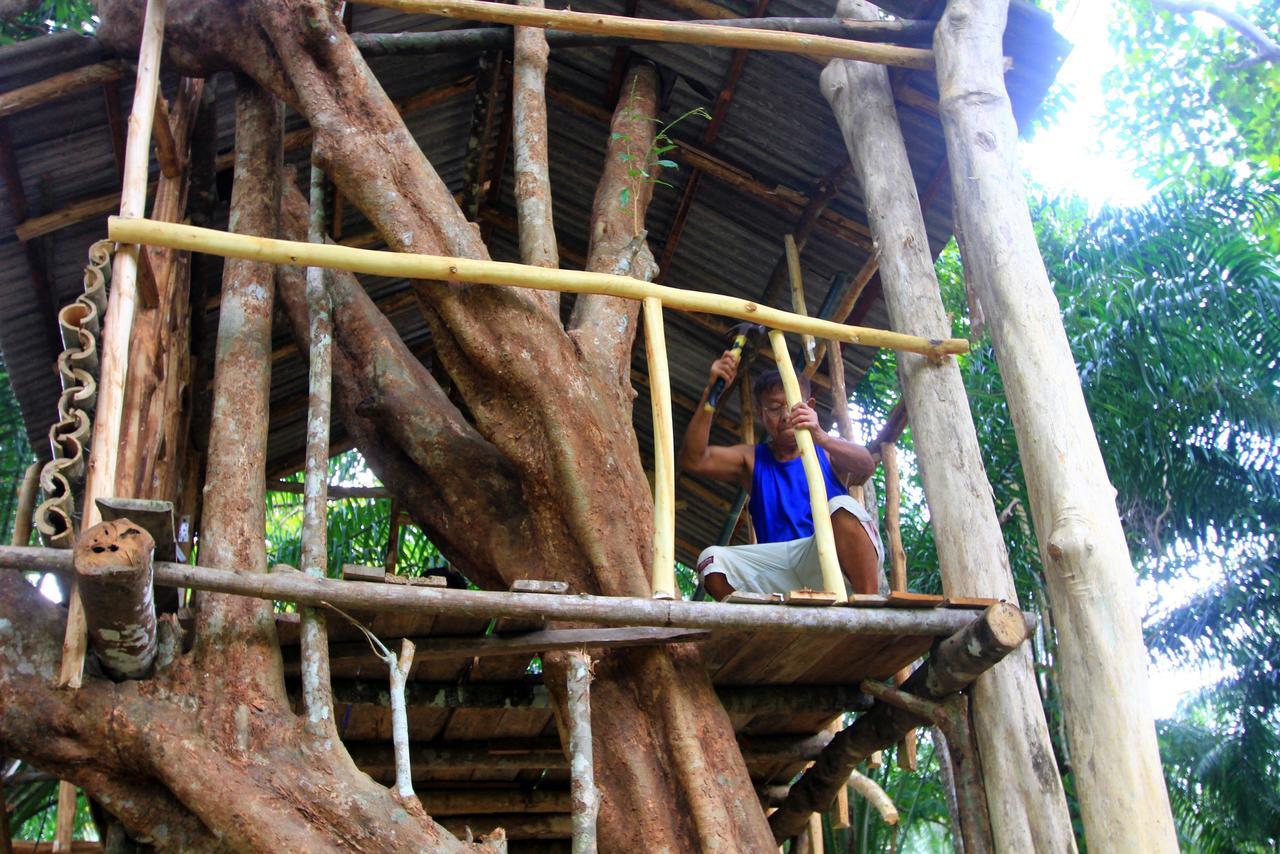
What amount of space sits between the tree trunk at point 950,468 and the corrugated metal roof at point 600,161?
37 centimetres

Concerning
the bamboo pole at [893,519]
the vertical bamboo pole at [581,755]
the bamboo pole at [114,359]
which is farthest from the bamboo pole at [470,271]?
the bamboo pole at [893,519]

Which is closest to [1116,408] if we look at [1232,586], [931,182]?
[1232,586]

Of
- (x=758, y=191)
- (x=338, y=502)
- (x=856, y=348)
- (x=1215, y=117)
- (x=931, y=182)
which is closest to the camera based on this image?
(x=931, y=182)

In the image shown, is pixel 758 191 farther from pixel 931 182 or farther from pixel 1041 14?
pixel 1041 14

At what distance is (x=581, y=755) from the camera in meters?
3.75

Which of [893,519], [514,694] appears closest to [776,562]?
[514,694]

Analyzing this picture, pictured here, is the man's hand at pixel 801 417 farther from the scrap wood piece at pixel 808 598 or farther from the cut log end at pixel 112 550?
the cut log end at pixel 112 550

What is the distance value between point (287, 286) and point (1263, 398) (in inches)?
255

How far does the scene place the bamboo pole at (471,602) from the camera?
3.46m

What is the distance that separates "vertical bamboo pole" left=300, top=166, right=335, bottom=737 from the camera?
377 centimetres

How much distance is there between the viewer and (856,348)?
733 cm

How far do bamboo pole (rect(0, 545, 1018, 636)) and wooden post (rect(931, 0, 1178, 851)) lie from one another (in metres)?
0.25

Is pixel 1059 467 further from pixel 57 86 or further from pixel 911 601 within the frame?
pixel 57 86

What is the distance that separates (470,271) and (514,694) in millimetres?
1628
